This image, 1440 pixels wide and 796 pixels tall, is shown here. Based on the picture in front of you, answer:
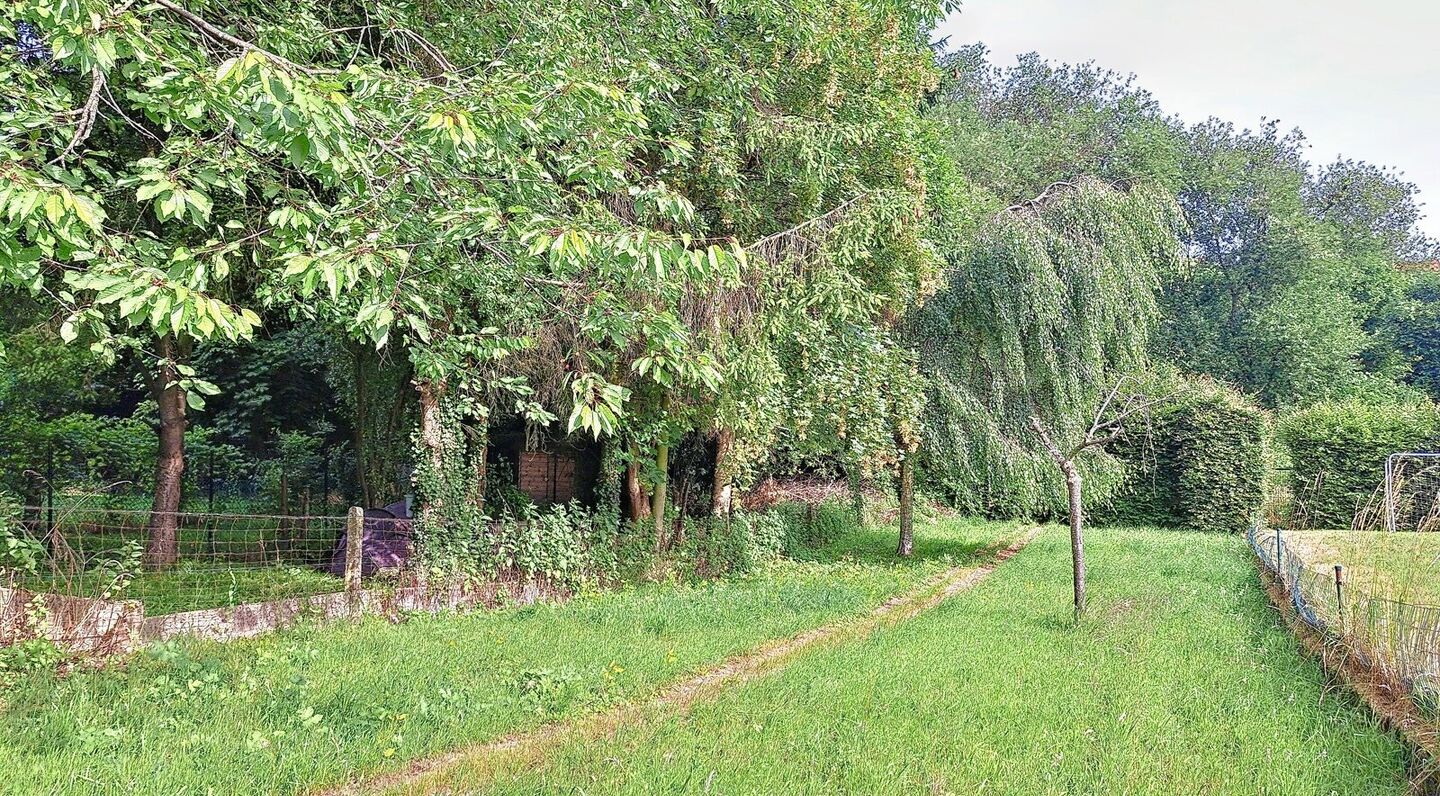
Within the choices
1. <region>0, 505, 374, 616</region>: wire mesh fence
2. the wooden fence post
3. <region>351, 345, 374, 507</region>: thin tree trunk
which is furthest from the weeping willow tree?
<region>351, 345, 374, 507</region>: thin tree trunk

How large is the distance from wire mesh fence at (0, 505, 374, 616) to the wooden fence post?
0.26m

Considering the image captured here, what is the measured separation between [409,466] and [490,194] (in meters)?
9.76

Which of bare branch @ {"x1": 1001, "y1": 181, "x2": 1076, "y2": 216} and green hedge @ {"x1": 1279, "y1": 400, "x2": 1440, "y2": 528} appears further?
green hedge @ {"x1": 1279, "y1": 400, "x2": 1440, "y2": 528}

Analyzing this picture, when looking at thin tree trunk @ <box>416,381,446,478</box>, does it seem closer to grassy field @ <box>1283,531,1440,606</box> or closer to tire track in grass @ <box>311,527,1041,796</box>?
tire track in grass @ <box>311,527,1041,796</box>

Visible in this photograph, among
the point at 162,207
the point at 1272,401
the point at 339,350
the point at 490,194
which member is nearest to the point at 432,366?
the point at 490,194

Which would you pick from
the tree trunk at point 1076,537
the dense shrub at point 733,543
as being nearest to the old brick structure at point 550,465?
the dense shrub at point 733,543

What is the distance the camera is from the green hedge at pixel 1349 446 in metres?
16.4

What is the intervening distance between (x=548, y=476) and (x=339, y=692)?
8.70 m

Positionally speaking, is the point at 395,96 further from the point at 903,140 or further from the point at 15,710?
the point at 903,140

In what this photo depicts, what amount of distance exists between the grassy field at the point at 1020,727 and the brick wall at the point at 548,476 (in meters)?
7.50

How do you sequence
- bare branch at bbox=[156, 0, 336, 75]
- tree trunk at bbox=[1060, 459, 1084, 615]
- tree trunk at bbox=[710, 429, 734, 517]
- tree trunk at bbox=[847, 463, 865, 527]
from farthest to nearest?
tree trunk at bbox=[847, 463, 865, 527] < tree trunk at bbox=[710, 429, 734, 517] < tree trunk at bbox=[1060, 459, 1084, 615] < bare branch at bbox=[156, 0, 336, 75]

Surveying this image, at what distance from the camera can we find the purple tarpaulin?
8445 millimetres

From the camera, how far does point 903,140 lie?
966 centimetres

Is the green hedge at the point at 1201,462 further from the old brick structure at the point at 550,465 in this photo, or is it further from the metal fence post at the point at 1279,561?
the old brick structure at the point at 550,465
